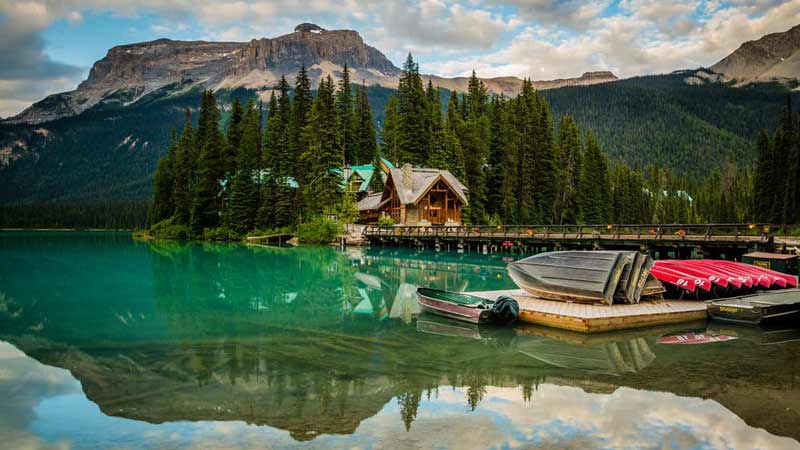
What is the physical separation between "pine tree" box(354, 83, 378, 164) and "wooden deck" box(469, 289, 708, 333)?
214 feet

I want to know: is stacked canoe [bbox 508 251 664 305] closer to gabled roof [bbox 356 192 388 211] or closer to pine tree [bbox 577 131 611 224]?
gabled roof [bbox 356 192 388 211]

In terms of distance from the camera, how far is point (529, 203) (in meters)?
70.4

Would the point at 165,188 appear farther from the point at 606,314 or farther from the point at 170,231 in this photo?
the point at 606,314

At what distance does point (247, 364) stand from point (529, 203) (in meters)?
61.4

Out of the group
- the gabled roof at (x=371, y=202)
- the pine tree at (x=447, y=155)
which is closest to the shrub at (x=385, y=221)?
the gabled roof at (x=371, y=202)

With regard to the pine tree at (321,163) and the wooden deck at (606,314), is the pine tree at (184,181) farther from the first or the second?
the wooden deck at (606,314)

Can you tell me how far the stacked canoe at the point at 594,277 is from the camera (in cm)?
1769

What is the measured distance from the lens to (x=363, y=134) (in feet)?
274

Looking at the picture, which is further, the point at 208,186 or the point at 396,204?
the point at 208,186

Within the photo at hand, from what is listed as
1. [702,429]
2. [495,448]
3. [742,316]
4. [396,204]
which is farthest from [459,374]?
[396,204]

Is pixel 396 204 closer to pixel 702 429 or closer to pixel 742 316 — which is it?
pixel 742 316

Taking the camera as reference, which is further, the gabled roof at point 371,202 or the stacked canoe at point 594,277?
the gabled roof at point 371,202

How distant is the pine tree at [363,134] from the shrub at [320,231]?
65.9ft

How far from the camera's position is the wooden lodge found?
Answer: 58875mm
